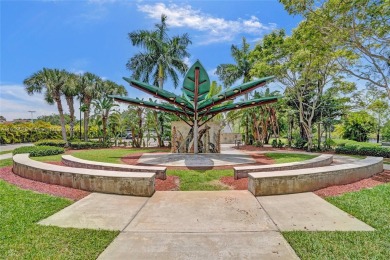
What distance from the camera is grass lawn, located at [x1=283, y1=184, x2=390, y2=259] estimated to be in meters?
3.52

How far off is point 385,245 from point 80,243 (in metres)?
4.97

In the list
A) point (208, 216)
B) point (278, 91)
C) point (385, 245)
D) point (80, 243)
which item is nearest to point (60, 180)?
point (80, 243)

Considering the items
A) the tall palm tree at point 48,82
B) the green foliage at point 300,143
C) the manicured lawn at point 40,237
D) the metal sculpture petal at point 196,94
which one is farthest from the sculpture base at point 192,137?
the tall palm tree at point 48,82

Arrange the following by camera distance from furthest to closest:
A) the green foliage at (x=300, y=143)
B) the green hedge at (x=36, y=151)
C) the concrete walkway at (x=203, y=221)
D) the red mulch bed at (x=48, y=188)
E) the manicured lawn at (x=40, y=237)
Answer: the green foliage at (x=300, y=143) → the green hedge at (x=36, y=151) → the red mulch bed at (x=48, y=188) → the concrete walkway at (x=203, y=221) → the manicured lawn at (x=40, y=237)

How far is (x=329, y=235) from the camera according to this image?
4129 millimetres

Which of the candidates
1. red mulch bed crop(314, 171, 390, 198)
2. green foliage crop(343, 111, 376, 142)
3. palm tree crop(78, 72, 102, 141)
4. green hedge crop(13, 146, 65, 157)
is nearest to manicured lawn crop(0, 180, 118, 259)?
red mulch bed crop(314, 171, 390, 198)

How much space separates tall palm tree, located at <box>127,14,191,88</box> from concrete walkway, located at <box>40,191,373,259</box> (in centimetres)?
1937

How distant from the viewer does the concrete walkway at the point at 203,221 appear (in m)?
3.66

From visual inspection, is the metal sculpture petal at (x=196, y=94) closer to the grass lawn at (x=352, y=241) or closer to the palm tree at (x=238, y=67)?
the grass lawn at (x=352, y=241)

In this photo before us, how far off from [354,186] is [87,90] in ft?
98.1

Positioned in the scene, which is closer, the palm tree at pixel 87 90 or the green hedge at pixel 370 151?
the green hedge at pixel 370 151

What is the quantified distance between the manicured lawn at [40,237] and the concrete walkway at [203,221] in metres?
0.22

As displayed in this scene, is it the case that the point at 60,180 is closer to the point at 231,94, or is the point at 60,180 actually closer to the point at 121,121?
the point at 231,94

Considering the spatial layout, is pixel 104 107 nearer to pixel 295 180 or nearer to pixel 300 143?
pixel 300 143
